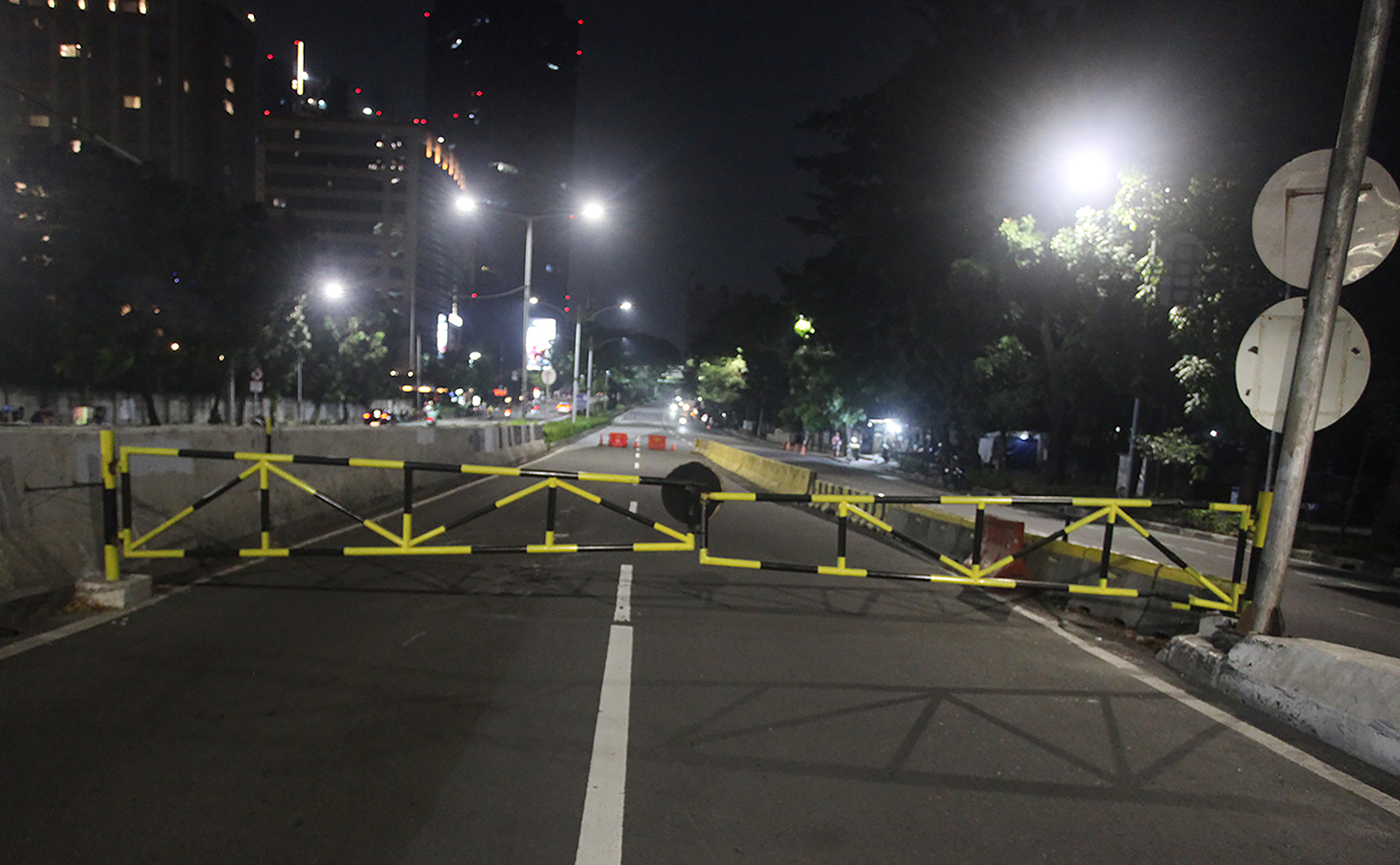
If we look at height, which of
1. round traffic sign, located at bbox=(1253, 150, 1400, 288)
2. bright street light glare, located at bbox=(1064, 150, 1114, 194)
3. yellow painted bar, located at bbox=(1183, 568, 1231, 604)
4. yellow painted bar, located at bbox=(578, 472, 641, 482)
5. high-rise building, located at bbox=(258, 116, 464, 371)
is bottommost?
yellow painted bar, located at bbox=(1183, 568, 1231, 604)

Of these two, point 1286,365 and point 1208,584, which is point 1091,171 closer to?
point 1286,365

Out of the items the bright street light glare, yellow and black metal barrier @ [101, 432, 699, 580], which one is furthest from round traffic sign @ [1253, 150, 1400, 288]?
the bright street light glare

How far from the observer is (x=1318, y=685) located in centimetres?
505

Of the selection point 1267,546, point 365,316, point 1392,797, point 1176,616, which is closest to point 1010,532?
point 1176,616

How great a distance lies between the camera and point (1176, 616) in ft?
24.3

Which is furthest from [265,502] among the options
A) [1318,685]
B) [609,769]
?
[1318,685]

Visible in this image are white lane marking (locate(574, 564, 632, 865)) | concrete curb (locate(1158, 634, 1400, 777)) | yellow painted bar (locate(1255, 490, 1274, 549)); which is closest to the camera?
white lane marking (locate(574, 564, 632, 865))

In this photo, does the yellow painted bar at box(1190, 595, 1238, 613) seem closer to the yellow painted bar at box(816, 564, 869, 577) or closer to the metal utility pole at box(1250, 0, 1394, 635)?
the metal utility pole at box(1250, 0, 1394, 635)

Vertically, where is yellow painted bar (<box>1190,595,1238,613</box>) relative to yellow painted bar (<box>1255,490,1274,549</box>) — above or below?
below

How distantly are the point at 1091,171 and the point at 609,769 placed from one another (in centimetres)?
1951

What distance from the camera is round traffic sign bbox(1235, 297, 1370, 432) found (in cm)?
571

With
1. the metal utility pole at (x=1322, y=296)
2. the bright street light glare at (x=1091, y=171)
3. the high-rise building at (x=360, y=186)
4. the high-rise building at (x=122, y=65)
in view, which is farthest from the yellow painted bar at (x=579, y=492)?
the high-rise building at (x=360, y=186)

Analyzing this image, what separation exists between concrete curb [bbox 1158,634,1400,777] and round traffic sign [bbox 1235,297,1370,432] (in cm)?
160

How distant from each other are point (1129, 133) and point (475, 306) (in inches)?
5375
